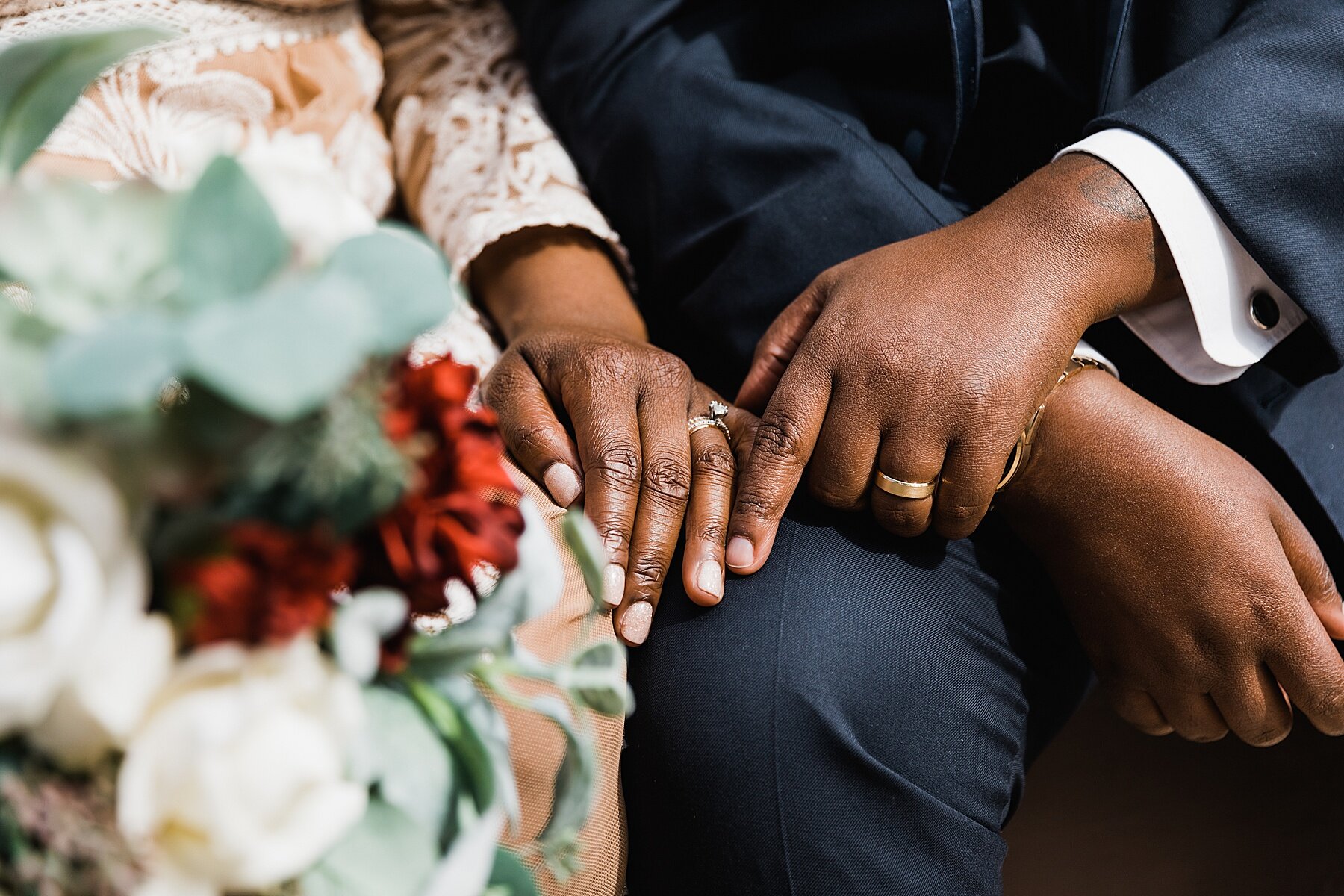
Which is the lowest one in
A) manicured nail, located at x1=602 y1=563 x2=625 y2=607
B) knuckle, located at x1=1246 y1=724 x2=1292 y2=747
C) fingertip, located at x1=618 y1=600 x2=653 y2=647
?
knuckle, located at x1=1246 y1=724 x2=1292 y2=747

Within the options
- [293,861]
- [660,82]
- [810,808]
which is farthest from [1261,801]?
[293,861]

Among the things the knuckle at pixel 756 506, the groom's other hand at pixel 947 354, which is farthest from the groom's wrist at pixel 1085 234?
the knuckle at pixel 756 506

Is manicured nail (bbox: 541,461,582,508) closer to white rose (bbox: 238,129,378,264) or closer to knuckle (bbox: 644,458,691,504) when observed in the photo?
knuckle (bbox: 644,458,691,504)

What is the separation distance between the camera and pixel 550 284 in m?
0.75

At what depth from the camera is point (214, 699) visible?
23 cm

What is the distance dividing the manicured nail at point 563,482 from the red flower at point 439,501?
0.31 metres

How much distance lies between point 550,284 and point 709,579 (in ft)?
0.97

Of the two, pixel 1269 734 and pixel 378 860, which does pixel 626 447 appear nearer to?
pixel 378 860

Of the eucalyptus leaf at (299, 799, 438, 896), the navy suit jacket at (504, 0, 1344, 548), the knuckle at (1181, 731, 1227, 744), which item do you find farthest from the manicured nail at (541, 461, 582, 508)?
the knuckle at (1181, 731, 1227, 744)

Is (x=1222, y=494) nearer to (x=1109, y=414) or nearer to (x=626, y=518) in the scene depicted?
(x=1109, y=414)

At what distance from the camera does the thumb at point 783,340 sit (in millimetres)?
642

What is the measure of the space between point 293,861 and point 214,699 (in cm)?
4

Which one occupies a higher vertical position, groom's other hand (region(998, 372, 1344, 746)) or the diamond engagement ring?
the diamond engagement ring

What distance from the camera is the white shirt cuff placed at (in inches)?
24.0
